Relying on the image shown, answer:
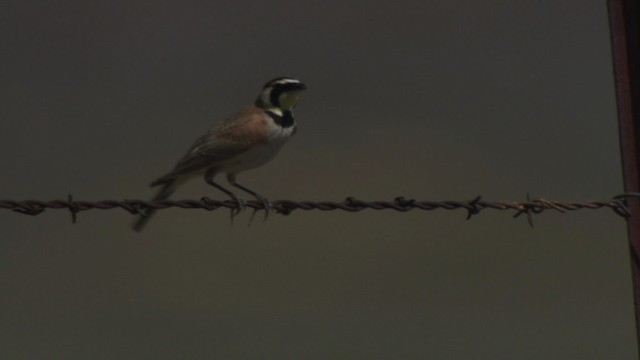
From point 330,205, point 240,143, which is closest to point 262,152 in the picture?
point 240,143

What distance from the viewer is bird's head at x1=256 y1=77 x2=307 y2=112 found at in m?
9.18

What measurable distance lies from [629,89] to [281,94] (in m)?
3.83

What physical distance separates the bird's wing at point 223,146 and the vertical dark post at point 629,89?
3548 millimetres

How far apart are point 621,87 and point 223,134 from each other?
3718 mm

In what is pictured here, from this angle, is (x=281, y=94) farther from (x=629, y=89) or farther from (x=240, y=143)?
(x=629, y=89)

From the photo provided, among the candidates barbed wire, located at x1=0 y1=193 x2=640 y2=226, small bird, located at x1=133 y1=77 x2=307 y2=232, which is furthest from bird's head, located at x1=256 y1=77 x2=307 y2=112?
barbed wire, located at x1=0 y1=193 x2=640 y2=226

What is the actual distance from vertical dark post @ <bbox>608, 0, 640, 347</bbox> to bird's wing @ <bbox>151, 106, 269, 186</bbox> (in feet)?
11.6

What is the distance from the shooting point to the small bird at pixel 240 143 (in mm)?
8773

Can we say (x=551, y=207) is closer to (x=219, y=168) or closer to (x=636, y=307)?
(x=636, y=307)

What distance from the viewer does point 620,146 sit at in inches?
226

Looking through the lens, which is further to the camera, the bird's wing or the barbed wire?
the bird's wing

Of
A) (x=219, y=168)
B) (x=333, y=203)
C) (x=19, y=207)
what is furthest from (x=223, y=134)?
(x=19, y=207)

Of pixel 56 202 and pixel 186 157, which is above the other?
pixel 186 157

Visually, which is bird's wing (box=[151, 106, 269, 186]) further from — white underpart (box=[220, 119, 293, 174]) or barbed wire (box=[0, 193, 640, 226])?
barbed wire (box=[0, 193, 640, 226])
